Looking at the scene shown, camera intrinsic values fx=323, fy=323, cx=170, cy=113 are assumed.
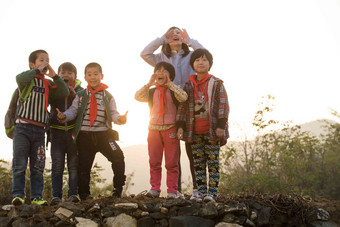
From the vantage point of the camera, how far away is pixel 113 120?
4.52 metres

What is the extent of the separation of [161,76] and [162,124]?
0.66 meters

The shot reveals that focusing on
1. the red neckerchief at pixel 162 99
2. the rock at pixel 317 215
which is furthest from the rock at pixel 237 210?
the red neckerchief at pixel 162 99

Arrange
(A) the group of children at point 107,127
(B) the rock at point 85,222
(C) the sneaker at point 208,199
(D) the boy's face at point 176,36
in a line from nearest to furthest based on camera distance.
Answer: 1. (B) the rock at point 85,222
2. (C) the sneaker at point 208,199
3. (A) the group of children at point 107,127
4. (D) the boy's face at point 176,36

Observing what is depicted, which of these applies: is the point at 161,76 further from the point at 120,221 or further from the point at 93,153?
the point at 120,221

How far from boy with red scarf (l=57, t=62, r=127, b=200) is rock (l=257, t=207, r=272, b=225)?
184 centimetres

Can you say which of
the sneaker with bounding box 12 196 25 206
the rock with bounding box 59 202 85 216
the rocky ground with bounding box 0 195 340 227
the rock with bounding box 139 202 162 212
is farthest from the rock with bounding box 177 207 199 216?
the sneaker with bounding box 12 196 25 206

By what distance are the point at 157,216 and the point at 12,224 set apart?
65.6 inches

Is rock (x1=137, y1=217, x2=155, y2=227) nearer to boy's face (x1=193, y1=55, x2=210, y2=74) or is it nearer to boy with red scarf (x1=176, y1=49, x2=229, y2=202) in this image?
boy with red scarf (x1=176, y1=49, x2=229, y2=202)

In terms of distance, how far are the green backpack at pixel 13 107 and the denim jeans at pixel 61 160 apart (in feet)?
1.72

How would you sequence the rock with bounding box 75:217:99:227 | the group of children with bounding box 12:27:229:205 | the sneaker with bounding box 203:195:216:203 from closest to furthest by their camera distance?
the rock with bounding box 75:217:99:227 → the sneaker with bounding box 203:195:216:203 → the group of children with bounding box 12:27:229:205

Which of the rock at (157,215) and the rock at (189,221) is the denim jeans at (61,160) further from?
the rock at (189,221)

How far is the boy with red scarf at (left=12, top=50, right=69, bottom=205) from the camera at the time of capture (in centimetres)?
394

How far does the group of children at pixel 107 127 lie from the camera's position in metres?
4.07

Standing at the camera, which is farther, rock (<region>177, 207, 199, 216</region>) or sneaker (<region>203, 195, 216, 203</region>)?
sneaker (<region>203, 195, 216, 203</region>)
